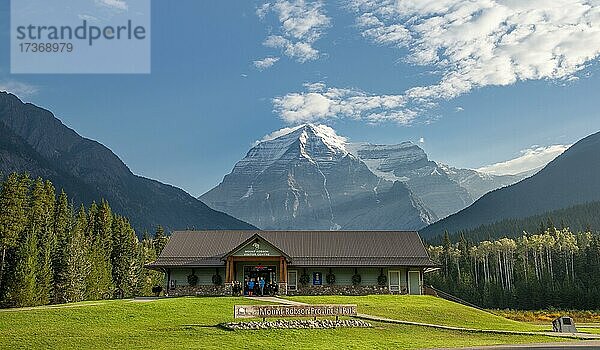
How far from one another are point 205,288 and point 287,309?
2178cm

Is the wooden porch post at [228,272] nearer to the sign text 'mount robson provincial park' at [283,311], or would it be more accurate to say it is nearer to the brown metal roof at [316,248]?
the brown metal roof at [316,248]

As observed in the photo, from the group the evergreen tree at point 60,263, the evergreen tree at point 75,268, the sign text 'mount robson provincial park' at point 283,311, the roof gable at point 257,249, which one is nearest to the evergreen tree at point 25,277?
the evergreen tree at point 60,263

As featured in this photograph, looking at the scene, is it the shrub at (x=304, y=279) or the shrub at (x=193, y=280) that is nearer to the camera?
the shrub at (x=193, y=280)

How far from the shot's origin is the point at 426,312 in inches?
1476

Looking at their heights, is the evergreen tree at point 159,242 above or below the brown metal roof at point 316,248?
above

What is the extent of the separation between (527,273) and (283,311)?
60.5 metres

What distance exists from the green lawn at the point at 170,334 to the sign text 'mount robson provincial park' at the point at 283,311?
1.27m

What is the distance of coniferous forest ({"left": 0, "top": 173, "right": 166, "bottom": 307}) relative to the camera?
53.2 m

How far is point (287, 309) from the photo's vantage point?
30906 mm

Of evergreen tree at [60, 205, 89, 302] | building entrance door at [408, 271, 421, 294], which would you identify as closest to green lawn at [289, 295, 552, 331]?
building entrance door at [408, 271, 421, 294]

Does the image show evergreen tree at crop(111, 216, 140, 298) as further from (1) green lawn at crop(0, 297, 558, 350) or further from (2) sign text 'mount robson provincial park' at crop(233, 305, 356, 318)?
(2) sign text 'mount robson provincial park' at crop(233, 305, 356, 318)

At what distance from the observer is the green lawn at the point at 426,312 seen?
35156 mm

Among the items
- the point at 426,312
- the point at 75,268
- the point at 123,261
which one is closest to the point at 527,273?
the point at 123,261

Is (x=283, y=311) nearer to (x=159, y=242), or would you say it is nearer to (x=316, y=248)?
(x=316, y=248)
